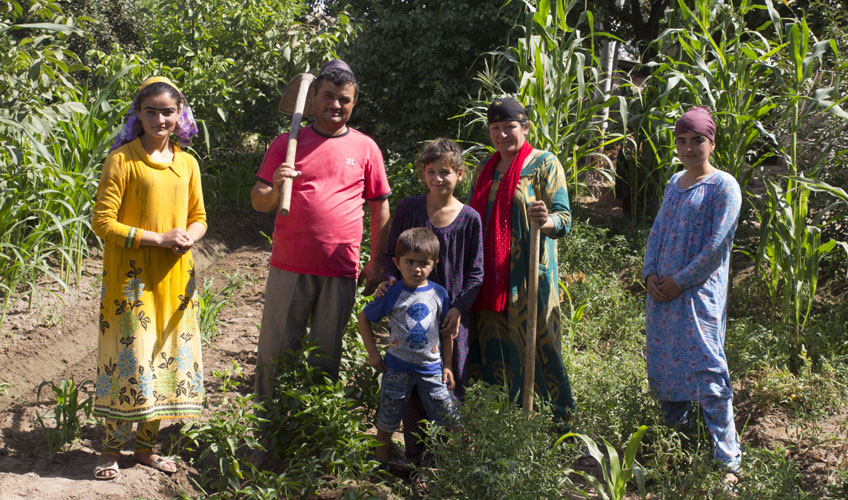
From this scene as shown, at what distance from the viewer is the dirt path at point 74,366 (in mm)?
2848

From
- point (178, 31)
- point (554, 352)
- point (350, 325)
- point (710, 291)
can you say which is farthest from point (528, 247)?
point (178, 31)

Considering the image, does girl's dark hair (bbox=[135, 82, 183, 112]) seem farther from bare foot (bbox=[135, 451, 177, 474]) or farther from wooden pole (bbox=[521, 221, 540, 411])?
wooden pole (bbox=[521, 221, 540, 411])

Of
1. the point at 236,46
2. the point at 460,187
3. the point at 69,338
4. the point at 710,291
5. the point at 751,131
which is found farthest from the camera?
the point at 236,46

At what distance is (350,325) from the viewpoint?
3.90m

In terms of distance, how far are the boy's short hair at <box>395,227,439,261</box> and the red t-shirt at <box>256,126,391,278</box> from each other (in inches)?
11.5

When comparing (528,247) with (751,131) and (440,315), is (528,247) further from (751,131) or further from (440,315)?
(751,131)

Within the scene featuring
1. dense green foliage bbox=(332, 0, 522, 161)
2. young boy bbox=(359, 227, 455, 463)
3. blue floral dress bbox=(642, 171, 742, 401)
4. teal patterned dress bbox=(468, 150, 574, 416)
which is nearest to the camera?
young boy bbox=(359, 227, 455, 463)

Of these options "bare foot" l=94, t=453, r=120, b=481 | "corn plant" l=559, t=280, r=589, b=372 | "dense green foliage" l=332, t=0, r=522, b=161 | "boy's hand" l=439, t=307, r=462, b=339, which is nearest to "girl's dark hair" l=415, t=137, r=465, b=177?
"boy's hand" l=439, t=307, r=462, b=339

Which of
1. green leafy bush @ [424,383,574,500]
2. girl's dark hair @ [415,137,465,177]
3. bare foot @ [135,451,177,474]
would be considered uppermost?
girl's dark hair @ [415,137,465,177]

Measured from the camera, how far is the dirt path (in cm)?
285

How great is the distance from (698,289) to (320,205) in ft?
5.30

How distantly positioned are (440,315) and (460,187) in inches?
155

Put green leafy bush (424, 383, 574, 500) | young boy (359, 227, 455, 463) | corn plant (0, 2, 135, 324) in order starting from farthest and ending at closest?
corn plant (0, 2, 135, 324) → young boy (359, 227, 455, 463) → green leafy bush (424, 383, 574, 500)

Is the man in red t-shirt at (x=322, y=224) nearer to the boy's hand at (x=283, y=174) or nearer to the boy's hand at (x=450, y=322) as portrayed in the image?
the boy's hand at (x=283, y=174)
